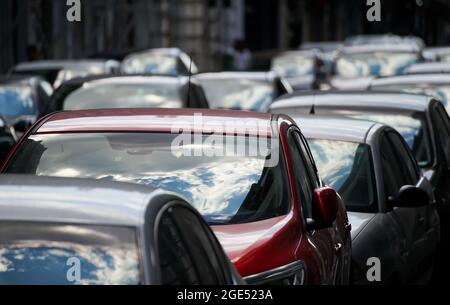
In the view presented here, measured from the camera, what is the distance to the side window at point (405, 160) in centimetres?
1031

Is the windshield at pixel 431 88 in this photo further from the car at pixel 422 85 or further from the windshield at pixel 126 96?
the windshield at pixel 126 96

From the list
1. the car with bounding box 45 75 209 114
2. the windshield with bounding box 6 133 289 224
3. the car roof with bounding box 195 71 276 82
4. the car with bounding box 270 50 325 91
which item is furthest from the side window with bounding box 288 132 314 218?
the car with bounding box 270 50 325 91

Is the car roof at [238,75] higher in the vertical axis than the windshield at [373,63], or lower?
higher

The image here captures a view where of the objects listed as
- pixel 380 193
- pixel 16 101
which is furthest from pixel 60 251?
pixel 16 101

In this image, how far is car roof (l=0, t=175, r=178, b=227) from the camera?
4941 millimetres

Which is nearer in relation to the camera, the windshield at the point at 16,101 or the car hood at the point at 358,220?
the car hood at the point at 358,220

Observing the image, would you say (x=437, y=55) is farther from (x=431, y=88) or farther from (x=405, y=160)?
(x=405, y=160)

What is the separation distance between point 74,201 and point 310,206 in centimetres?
247

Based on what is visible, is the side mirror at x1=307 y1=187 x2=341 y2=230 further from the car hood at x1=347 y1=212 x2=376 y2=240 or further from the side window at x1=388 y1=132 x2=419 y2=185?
the side window at x1=388 y1=132 x2=419 y2=185

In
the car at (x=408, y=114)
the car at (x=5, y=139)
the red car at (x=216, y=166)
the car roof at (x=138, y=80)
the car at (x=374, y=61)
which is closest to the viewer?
the red car at (x=216, y=166)

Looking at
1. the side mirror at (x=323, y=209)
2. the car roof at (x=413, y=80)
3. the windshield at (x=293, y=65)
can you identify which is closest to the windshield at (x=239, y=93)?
the car roof at (x=413, y=80)

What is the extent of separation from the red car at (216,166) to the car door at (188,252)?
1098 millimetres

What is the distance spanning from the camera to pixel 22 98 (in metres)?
17.4

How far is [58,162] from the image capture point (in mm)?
7305
